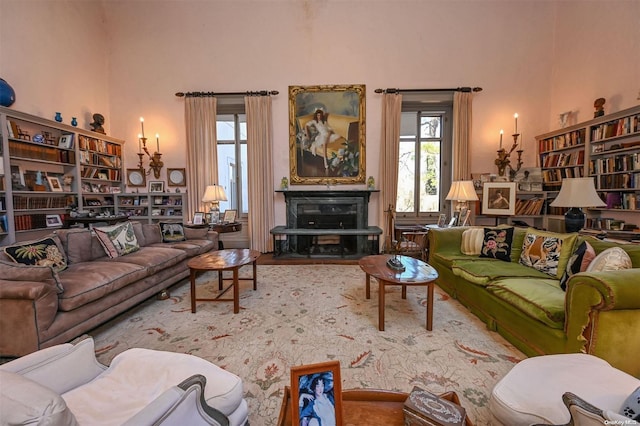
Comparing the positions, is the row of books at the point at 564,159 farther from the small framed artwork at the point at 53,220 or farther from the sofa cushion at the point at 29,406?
the small framed artwork at the point at 53,220

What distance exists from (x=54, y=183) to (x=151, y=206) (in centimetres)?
145

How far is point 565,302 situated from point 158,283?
3.60 meters

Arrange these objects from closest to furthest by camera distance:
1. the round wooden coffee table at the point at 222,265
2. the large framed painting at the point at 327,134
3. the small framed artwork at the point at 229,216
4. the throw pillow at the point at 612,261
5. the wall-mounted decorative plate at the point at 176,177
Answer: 1. the throw pillow at the point at 612,261
2. the round wooden coffee table at the point at 222,265
3. the small framed artwork at the point at 229,216
4. the large framed painting at the point at 327,134
5. the wall-mounted decorative plate at the point at 176,177

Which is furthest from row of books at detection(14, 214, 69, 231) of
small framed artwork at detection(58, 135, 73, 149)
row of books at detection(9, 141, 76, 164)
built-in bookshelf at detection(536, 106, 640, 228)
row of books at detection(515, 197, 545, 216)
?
built-in bookshelf at detection(536, 106, 640, 228)

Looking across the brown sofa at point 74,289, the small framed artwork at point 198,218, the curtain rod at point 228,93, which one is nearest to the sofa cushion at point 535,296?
the brown sofa at point 74,289

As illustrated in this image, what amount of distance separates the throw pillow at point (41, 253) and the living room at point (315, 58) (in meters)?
3.36

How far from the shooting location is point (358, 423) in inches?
36.4

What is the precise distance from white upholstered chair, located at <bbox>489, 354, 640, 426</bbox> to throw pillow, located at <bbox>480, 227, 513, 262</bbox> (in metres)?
1.79

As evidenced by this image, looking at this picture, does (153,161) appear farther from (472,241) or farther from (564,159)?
(564,159)

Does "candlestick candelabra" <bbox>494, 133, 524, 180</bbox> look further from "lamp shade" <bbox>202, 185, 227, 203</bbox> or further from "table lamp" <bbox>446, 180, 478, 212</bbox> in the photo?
"lamp shade" <bbox>202, 185, 227, 203</bbox>

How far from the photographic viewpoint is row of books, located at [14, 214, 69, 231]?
3.80 meters

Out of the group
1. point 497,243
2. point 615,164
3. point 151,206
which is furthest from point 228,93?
point 615,164

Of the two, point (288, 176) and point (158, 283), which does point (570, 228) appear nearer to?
point (288, 176)

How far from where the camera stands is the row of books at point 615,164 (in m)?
3.51
